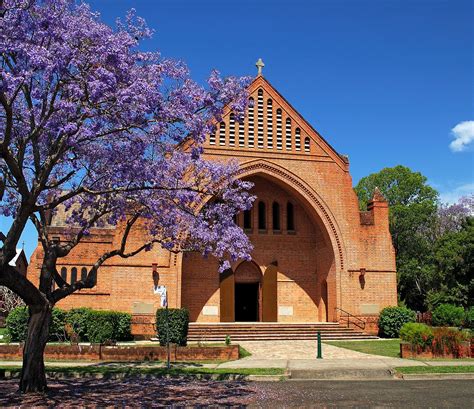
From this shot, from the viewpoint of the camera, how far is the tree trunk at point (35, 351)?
38.0 feet

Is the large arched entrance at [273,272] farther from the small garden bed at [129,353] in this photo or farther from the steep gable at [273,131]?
the small garden bed at [129,353]

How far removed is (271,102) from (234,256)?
17379 mm

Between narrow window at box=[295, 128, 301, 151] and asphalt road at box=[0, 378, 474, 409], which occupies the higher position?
narrow window at box=[295, 128, 301, 151]

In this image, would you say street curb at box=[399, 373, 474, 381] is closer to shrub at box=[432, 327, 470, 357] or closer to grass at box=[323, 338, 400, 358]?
shrub at box=[432, 327, 470, 357]

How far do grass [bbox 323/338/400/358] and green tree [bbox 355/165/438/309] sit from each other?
2157cm

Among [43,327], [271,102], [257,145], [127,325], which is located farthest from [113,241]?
[43,327]

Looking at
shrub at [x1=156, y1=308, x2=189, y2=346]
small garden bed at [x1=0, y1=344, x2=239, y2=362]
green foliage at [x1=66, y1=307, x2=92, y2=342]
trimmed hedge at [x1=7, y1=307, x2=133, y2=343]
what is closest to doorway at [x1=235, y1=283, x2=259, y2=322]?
trimmed hedge at [x1=7, y1=307, x2=133, y2=343]

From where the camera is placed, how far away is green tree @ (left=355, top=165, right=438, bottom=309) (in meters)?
47.7

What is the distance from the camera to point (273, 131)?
29016 mm

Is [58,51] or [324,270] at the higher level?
[58,51]

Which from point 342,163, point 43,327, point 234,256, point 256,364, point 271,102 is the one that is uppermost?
point 271,102

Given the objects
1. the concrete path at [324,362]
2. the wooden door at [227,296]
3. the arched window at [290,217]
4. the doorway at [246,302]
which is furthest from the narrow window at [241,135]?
the concrete path at [324,362]

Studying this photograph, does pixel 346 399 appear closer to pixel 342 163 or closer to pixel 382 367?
pixel 382 367

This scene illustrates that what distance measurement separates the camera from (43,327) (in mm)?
11859
